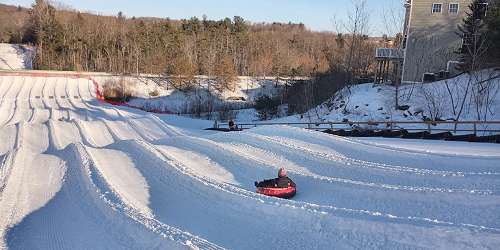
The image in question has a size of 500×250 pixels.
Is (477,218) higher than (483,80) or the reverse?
the reverse

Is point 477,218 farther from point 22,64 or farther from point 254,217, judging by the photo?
point 22,64

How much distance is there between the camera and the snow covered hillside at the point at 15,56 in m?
62.8

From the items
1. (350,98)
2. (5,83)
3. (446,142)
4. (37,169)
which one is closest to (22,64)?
(5,83)

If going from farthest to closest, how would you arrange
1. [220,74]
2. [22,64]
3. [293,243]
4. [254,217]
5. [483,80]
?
[22,64] < [220,74] < [483,80] < [254,217] < [293,243]

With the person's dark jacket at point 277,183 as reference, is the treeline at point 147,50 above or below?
above

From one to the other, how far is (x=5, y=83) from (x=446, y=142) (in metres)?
43.0

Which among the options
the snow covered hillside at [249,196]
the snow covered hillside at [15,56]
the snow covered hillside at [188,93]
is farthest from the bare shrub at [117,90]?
the snow covered hillside at [249,196]

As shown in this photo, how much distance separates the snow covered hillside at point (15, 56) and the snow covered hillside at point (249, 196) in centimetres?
5439

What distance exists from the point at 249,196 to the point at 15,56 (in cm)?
6634

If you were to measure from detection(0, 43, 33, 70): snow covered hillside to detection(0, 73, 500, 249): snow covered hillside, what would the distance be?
54395 millimetres

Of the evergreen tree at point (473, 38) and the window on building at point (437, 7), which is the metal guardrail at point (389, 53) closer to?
the window on building at point (437, 7)

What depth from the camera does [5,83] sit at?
44.9 metres

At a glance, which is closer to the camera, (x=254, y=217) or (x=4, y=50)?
(x=254, y=217)

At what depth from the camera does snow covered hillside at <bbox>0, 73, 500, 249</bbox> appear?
788 cm
